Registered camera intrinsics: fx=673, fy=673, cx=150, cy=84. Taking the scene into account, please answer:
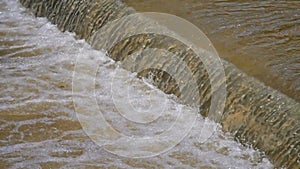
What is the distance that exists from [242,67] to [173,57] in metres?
0.46

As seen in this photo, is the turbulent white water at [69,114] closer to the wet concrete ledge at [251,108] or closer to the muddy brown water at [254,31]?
the wet concrete ledge at [251,108]

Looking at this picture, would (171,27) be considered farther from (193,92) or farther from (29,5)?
(29,5)

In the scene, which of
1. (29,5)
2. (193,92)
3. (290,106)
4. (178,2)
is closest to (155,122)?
(193,92)

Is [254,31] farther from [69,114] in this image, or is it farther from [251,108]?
[69,114]

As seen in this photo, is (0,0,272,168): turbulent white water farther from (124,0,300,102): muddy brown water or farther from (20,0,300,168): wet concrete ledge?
(124,0,300,102): muddy brown water

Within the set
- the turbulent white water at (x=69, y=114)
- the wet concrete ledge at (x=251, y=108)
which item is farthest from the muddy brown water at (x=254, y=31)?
the turbulent white water at (x=69, y=114)

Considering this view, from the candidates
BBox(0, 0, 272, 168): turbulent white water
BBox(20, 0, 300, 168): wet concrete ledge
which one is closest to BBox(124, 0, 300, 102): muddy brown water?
BBox(20, 0, 300, 168): wet concrete ledge

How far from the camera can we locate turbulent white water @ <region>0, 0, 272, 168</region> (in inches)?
129

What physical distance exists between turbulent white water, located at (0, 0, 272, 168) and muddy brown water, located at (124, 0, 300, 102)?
1.28 feet

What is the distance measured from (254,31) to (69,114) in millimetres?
1193

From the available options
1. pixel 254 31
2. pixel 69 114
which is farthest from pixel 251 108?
pixel 69 114

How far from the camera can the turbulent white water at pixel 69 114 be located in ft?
10.8

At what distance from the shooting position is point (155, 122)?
143 inches

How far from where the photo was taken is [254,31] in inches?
156
